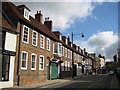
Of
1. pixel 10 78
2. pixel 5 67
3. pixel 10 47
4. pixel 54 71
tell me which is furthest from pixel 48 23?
pixel 10 78

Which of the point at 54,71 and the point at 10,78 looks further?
the point at 54,71

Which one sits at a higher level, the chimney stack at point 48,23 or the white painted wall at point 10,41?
the chimney stack at point 48,23

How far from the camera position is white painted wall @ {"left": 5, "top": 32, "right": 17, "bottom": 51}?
16.7m

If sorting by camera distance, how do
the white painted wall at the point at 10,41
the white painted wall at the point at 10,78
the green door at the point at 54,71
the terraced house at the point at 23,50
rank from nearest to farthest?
the white painted wall at the point at 10,78
the white painted wall at the point at 10,41
the terraced house at the point at 23,50
the green door at the point at 54,71

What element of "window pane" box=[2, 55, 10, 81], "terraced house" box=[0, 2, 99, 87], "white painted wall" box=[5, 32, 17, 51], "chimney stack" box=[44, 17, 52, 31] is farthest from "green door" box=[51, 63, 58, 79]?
"window pane" box=[2, 55, 10, 81]

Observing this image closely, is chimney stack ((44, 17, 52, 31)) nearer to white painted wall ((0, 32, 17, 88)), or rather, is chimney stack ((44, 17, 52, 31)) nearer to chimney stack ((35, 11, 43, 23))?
chimney stack ((35, 11, 43, 23))

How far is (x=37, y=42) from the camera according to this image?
899 inches

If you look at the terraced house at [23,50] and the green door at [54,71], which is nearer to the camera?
the terraced house at [23,50]

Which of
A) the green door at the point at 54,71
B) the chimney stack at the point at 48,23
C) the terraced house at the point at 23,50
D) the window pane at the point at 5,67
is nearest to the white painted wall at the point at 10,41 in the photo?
the terraced house at the point at 23,50

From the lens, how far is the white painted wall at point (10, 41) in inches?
658

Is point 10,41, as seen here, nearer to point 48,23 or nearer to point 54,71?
point 54,71

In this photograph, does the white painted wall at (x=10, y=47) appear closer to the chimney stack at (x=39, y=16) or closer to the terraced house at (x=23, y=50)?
the terraced house at (x=23, y=50)

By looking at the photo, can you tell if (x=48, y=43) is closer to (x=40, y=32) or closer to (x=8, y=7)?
(x=40, y=32)

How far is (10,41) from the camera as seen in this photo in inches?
677
